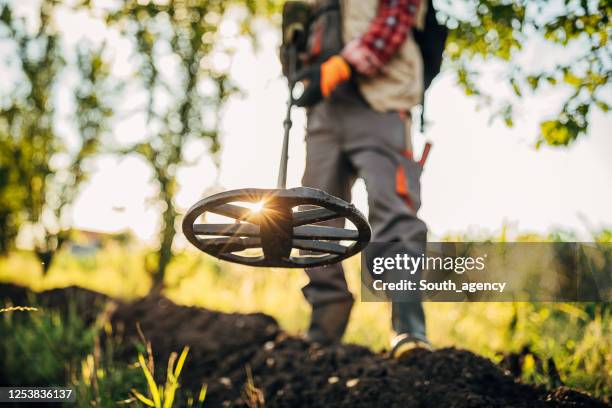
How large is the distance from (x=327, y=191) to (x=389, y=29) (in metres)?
0.73

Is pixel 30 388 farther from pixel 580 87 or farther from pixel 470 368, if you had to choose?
pixel 580 87

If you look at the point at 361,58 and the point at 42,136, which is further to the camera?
the point at 42,136

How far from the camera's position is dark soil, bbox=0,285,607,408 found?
5.90ft

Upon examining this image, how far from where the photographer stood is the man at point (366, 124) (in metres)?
2.23

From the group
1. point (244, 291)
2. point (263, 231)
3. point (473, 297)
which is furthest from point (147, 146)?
point (263, 231)

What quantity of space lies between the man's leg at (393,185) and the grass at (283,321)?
32 cm

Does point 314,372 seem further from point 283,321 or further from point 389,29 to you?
point 283,321

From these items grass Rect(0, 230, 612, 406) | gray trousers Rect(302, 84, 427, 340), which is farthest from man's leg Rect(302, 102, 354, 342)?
grass Rect(0, 230, 612, 406)

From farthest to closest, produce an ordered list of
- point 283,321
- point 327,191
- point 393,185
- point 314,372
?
point 283,321 < point 327,191 < point 393,185 < point 314,372

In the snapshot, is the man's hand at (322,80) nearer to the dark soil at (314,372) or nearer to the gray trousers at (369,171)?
the gray trousers at (369,171)

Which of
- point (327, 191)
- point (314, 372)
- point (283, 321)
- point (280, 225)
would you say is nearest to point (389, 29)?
point (327, 191)

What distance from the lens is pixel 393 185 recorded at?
231 centimetres

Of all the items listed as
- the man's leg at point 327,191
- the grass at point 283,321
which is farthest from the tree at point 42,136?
the man's leg at point 327,191

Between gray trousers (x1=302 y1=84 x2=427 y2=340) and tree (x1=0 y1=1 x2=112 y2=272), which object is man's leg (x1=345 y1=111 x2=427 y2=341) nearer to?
gray trousers (x1=302 y1=84 x2=427 y2=340)
